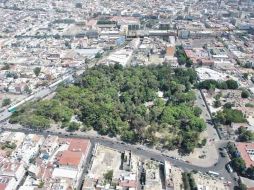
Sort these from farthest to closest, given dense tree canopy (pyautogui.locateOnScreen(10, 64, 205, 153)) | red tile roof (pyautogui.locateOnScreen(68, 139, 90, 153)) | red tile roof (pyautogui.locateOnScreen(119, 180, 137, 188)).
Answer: dense tree canopy (pyautogui.locateOnScreen(10, 64, 205, 153)) < red tile roof (pyautogui.locateOnScreen(68, 139, 90, 153)) < red tile roof (pyautogui.locateOnScreen(119, 180, 137, 188))

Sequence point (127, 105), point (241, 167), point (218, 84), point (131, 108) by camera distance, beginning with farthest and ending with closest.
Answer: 1. point (218, 84)
2. point (127, 105)
3. point (131, 108)
4. point (241, 167)

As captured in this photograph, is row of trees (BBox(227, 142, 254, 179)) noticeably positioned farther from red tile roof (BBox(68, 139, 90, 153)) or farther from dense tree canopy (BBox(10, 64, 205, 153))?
red tile roof (BBox(68, 139, 90, 153))

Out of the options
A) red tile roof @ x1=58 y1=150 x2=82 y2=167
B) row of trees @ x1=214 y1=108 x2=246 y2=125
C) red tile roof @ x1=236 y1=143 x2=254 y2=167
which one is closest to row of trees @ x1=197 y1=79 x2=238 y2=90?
row of trees @ x1=214 y1=108 x2=246 y2=125

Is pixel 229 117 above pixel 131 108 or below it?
above

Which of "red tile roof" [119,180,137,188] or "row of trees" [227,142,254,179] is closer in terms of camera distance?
"red tile roof" [119,180,137,188]

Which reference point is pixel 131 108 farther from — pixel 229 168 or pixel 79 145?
pixel 229 168

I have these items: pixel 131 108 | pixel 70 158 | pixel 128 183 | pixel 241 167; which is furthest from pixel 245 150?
pixel 70 158

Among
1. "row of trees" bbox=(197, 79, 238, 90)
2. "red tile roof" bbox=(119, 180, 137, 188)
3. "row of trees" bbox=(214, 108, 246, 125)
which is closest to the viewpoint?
"red tile roof" bbox=(119, 180, 137, 188)
